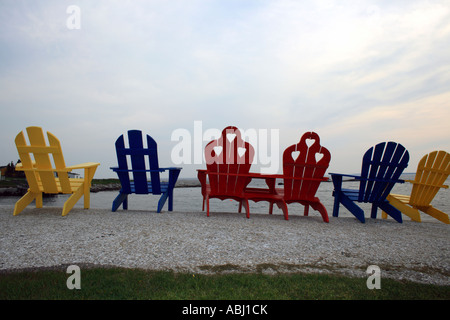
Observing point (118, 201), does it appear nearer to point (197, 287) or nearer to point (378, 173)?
point (197, 287)

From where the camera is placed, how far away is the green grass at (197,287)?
2.22 meters

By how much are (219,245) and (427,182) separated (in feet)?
17.4

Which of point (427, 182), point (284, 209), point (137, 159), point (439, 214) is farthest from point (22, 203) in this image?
point (439, 214)

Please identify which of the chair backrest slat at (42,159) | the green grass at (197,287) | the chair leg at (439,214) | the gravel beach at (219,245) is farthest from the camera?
the chair leg at (439,214)

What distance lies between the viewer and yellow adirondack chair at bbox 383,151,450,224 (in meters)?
5.96

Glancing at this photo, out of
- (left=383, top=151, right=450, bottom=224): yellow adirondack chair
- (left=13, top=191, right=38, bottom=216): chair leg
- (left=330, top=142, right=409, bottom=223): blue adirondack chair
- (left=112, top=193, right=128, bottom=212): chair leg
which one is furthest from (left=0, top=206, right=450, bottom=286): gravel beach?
(left=383, top=151, right=450, bottom=224): yellow adirondack chair

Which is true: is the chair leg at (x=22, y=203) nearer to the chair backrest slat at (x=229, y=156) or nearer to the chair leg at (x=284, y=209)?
the chair backrest slat at (x=229, y=156)

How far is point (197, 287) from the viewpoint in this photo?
7.79 feet

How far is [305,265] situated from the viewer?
3059mm

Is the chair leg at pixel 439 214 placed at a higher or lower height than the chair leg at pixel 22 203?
lower

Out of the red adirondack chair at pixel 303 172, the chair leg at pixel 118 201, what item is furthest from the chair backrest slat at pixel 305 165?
the chair leg at pixel 118 201

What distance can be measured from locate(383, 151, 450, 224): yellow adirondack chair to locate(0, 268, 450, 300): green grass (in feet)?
13.0

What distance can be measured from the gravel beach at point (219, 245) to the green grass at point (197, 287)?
0.23 m
